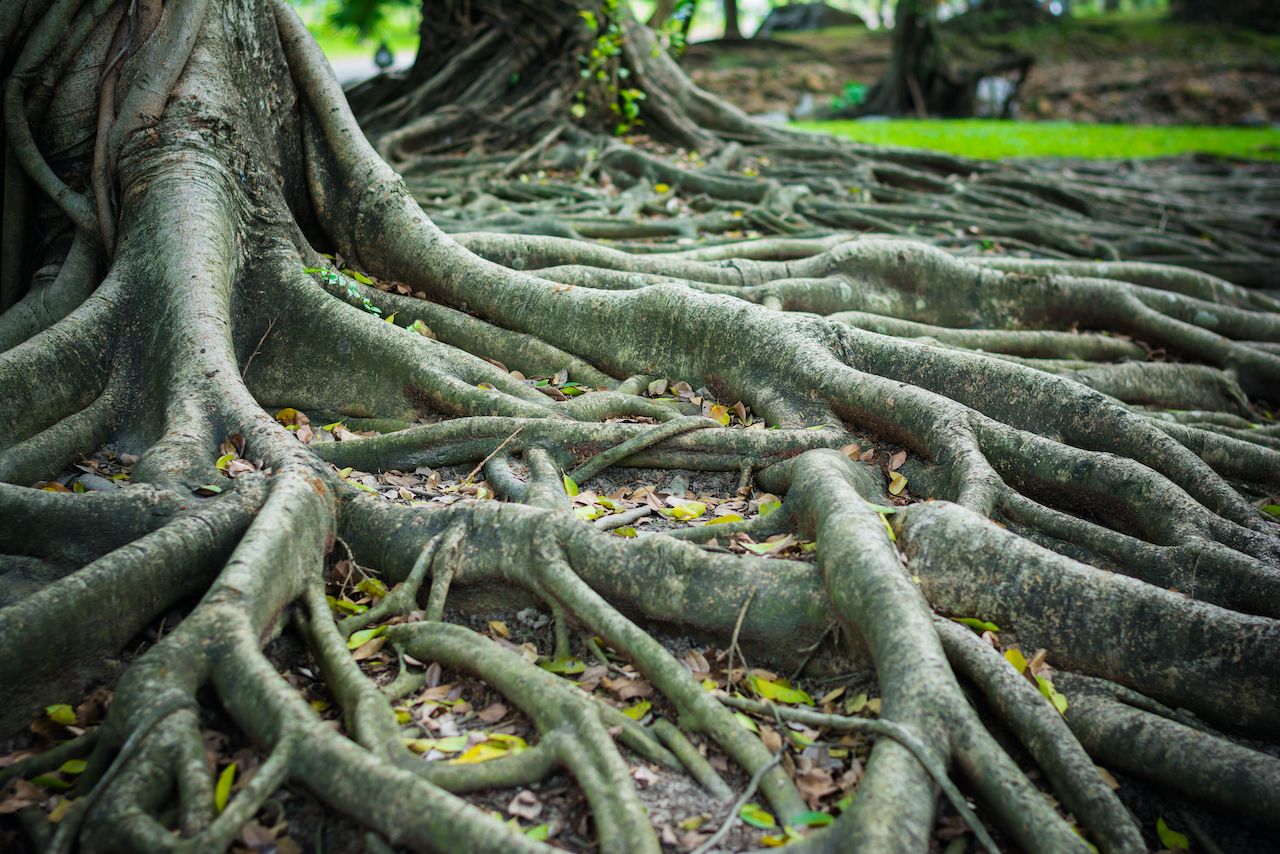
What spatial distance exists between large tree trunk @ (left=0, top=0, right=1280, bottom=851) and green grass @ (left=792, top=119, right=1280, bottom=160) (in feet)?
28.5

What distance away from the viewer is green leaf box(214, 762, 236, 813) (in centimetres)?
248

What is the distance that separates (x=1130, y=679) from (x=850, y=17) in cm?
3001

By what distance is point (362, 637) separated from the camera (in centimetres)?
312

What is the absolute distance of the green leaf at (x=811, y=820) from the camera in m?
2.53

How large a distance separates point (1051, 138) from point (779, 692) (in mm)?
15661

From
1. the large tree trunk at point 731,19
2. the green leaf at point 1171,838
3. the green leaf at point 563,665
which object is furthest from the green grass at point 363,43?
the green leaf at point 1171,838

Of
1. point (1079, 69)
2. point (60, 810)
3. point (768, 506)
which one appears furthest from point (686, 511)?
point (1079, 69)

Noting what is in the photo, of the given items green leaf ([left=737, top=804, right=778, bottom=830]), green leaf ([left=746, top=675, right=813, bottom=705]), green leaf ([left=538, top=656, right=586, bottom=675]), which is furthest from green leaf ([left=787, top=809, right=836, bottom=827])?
green leaf ([left=538, top=656, right=586, bottom=675])

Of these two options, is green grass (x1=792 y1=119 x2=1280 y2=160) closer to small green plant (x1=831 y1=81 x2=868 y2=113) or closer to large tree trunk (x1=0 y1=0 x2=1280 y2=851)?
small green plant (x1=831 y1=81 x2=868 y2=113)

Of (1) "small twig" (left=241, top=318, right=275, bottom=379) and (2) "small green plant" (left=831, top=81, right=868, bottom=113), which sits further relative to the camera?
(2) "small green plant" (left=831, top=81, right=868, bottom=113)

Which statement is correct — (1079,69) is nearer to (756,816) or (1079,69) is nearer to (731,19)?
(731,19)

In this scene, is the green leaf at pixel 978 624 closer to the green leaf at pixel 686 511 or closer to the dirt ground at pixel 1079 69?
the green leaf at pixel 686 511

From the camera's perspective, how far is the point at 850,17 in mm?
29281

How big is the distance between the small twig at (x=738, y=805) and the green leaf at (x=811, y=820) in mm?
135
